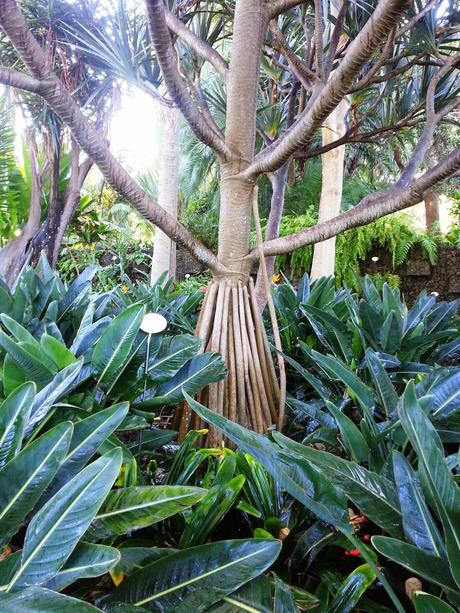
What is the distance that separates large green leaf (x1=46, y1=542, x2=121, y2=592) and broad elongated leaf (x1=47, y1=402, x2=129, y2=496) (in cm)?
13

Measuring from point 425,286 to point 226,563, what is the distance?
16.6ft

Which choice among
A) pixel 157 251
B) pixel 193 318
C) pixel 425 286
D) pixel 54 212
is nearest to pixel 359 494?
pixel 193 318

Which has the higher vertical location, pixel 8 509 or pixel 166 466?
pixel 8 509

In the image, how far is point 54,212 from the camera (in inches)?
98.8

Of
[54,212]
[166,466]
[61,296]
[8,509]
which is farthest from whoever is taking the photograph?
[54,212]

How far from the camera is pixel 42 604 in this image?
375 millimetres

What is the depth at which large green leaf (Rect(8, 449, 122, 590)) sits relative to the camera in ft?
1.36

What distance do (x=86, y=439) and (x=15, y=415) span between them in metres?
0.10

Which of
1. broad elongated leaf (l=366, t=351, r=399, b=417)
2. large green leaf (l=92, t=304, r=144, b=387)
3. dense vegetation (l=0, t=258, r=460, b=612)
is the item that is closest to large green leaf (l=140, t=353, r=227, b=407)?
dense vegetation (l=0, t=258, r=460, b=612)

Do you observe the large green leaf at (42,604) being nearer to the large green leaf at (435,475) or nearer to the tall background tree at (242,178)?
the large green leaf at (435,475)

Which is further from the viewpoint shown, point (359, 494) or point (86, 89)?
point (86, 89)

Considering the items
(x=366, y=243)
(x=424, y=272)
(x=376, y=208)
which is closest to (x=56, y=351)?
(x=376, y=208)

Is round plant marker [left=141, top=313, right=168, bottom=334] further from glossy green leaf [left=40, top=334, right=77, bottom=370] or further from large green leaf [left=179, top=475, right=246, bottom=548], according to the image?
large green leaf [left=179, top=475, right=246, bottom=548]

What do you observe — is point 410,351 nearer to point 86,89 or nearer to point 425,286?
point 86,89
